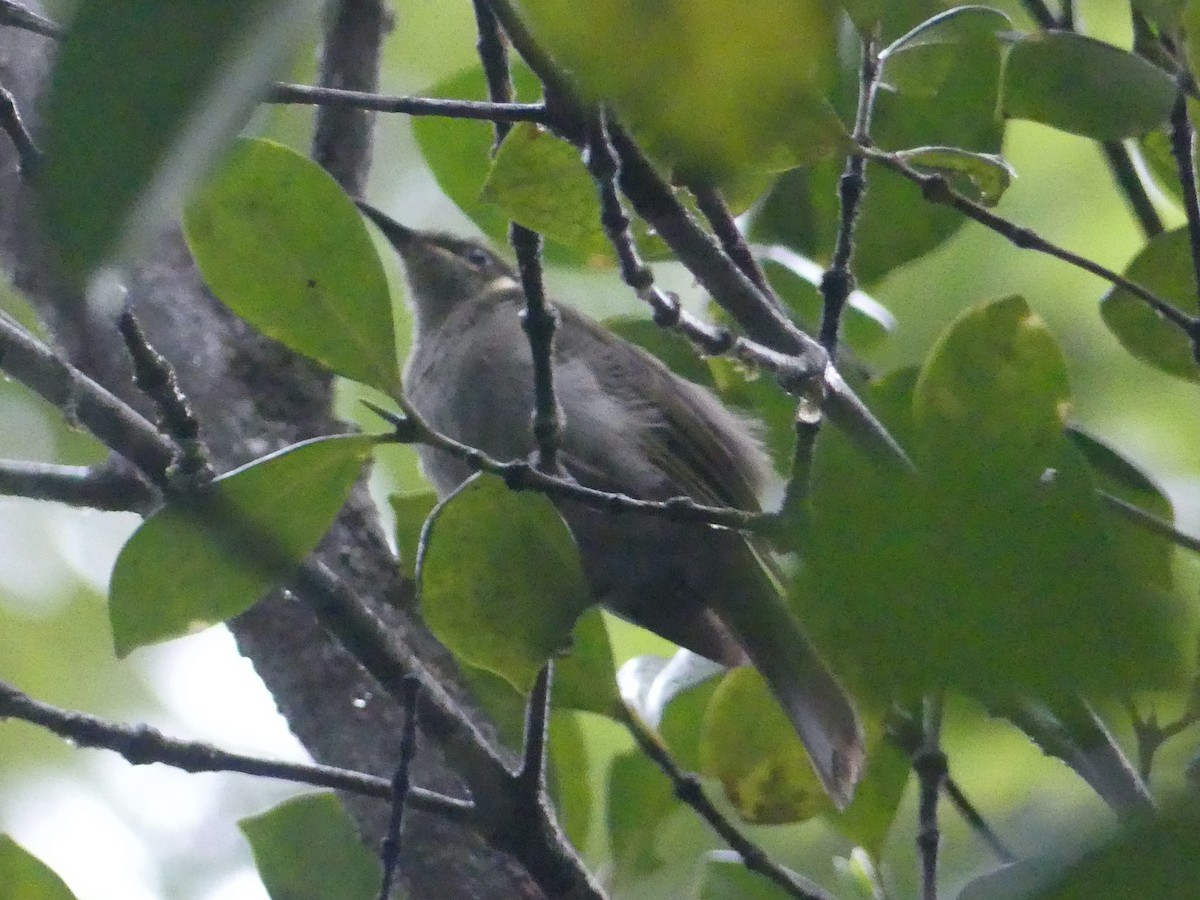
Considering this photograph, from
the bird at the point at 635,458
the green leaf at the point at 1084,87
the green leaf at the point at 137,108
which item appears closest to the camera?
the green leaf at the point at 137,108

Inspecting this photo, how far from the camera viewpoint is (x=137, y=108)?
308 mm

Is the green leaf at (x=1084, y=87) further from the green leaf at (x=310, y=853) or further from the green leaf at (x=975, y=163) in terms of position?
the green leaf at (x=310, y=853)

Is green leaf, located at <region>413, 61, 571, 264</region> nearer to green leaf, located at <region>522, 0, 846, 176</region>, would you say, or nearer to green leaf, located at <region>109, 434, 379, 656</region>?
green leaf, located at <region>109, 434, 379, 656</region>

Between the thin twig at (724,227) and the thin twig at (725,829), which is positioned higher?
the thin twig at (724,227)

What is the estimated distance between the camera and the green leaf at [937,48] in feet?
4.84

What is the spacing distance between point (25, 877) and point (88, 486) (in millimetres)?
460

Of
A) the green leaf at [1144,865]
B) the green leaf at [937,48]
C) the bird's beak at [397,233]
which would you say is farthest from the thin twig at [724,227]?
the bird's beak at [397,233]

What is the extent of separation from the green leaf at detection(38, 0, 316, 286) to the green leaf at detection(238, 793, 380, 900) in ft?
4.70

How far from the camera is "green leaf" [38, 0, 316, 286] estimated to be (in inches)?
12.0

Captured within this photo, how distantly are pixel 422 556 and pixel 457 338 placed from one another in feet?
4.71

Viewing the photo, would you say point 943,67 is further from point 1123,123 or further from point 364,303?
point 364,303

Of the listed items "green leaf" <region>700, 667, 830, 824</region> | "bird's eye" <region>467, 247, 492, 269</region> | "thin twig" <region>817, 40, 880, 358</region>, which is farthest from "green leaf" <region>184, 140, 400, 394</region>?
"bird's eye" <region>467, 247, 492, 269</region>

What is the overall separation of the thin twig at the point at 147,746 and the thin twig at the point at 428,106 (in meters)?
0.59

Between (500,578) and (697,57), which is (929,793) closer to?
(500,578)
